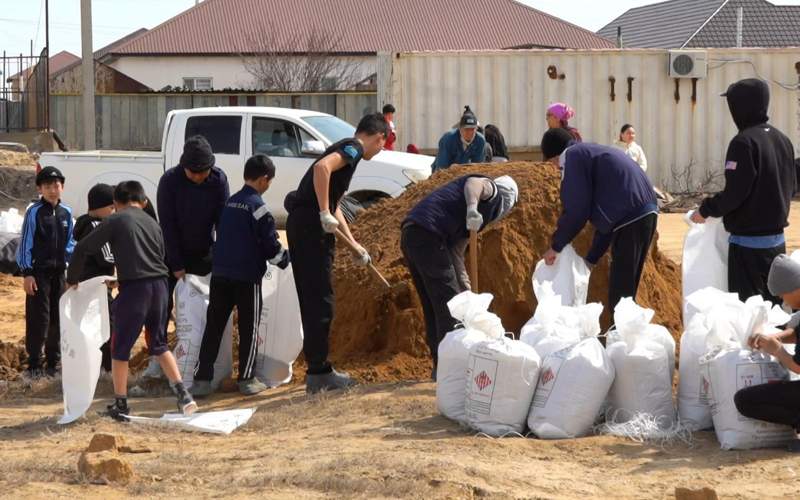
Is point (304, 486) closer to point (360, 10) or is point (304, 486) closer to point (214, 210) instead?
point (214, 210)

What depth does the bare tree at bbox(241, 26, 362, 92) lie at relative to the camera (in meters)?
42.4

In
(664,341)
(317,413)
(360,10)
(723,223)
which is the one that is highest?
(360,10)

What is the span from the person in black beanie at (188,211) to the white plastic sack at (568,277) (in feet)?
6.96

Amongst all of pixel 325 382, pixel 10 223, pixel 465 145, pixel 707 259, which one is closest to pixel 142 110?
pixel 10 223

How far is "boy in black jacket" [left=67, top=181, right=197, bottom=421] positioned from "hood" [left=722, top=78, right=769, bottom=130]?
3.33 meters

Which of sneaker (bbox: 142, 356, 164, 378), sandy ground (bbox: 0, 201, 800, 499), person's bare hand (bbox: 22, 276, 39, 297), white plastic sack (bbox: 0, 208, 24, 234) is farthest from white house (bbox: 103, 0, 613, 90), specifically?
sandy ground (bbox: 0, 201, 800, 499)

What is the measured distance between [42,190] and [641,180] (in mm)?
3999

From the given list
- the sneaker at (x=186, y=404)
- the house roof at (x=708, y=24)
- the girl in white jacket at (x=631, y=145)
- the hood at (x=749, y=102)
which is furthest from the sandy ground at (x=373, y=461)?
the house roof at (x=708, y=24)

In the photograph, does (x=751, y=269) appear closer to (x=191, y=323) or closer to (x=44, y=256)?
(x=191, y=323)

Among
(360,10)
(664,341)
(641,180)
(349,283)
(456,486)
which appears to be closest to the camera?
(456,486)

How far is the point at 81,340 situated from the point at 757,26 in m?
38.3

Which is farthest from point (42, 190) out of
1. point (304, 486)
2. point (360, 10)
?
point (360, 10)

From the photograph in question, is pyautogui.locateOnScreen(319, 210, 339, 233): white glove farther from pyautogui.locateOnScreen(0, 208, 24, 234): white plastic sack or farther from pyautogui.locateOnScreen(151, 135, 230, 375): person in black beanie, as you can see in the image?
pyautogui.locateOnScreen(0, 208, 24, 234): white plastic sack

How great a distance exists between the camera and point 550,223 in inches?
344
